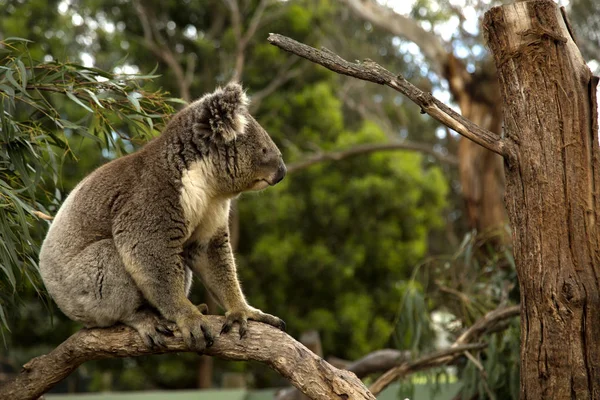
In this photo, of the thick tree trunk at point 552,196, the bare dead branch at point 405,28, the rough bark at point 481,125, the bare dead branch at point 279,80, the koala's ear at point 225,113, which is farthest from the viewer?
the bare dead branch at point 279,80

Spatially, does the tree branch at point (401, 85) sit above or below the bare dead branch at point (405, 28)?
below

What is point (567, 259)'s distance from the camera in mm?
2689

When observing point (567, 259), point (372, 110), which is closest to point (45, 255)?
point (567, 259)

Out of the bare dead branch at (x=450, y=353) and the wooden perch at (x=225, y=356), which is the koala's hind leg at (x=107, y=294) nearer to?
the wooden perch at (x=225, y=356)

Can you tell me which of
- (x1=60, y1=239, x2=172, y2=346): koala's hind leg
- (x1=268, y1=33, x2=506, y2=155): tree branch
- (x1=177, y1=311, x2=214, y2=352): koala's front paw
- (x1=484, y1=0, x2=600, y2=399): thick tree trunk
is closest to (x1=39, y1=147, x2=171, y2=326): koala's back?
(x1=60, y1=239, x2=172, y2=346): koala's hind leg

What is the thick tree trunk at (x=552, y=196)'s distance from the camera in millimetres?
2672

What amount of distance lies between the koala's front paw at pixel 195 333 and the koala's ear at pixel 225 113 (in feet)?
2.77

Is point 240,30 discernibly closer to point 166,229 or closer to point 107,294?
point 166,229

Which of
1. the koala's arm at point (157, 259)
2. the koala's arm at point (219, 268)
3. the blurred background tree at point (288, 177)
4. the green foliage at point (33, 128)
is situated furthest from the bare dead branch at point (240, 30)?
the koala's arm at point (157, 259)

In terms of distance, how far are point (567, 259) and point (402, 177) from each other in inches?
356

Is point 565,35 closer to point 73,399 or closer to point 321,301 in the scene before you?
point 73,399

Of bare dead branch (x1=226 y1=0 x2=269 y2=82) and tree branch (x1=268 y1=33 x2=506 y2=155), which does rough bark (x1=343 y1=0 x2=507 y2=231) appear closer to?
bare dead branch (x1=226 y1=0 x2=269 y2=82)

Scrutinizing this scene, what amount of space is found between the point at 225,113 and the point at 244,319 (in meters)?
0.92

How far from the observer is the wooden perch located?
269 cm
